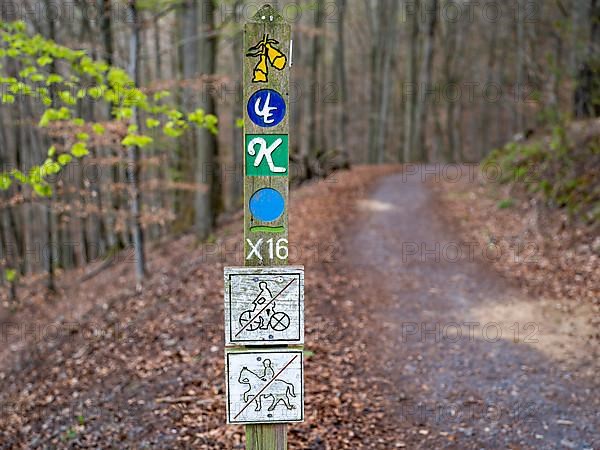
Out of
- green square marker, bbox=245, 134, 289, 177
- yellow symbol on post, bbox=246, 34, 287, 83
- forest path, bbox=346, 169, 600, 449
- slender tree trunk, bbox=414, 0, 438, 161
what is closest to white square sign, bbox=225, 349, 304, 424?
green square marker, bbox=245, 134, 289, 177

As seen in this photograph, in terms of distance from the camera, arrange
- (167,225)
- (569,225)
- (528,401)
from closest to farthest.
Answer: (528,401) → (569,225) → (167,225)

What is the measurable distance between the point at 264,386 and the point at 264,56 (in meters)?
1.66

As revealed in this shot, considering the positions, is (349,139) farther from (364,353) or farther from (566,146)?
(364,353)

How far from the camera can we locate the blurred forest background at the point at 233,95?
11.4 m

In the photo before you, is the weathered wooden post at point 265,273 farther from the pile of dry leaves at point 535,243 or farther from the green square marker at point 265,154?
the pile of dry leaves at point 535,243

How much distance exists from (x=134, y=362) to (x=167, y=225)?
43.2ft

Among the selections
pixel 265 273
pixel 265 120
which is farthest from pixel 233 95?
pixel 265 273

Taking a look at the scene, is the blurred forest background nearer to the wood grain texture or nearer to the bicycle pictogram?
the wood grain texture

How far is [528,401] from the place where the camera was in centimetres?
548

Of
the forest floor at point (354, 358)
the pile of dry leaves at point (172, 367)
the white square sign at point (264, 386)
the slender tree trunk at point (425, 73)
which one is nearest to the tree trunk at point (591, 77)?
the forest floor at point (354, 358)

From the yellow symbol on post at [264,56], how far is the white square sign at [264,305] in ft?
3.11

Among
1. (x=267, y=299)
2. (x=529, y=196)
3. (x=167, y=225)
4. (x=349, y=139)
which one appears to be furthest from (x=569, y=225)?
(x=349, y=139)

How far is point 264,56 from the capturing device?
9.15 ft

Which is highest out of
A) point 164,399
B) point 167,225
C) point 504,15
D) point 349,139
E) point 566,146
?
point 504,15
